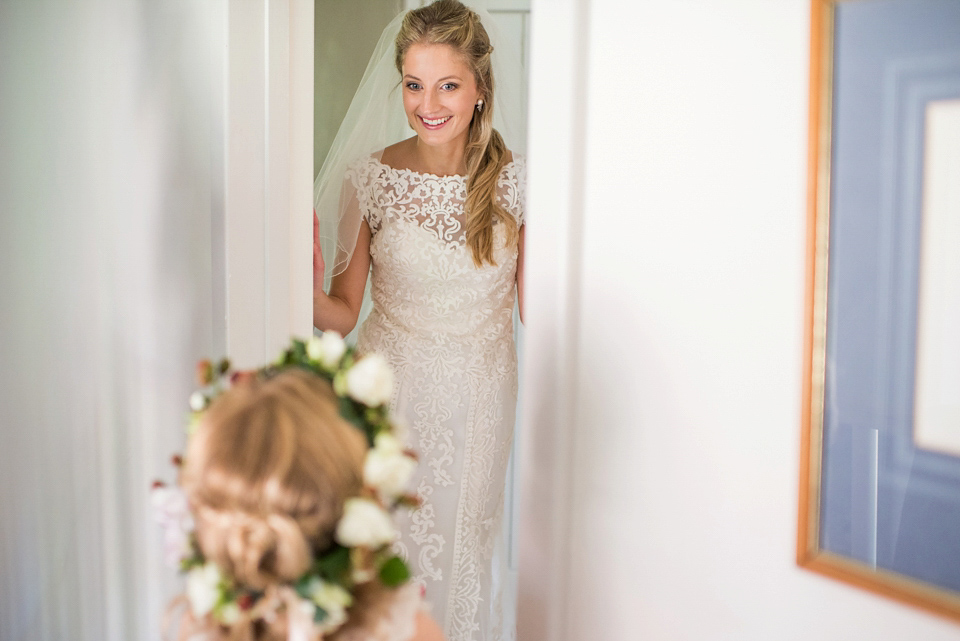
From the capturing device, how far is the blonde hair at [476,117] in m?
1.79

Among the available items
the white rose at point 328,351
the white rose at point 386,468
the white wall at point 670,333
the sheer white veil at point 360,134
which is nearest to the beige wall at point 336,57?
the sheer white veil at point 360,134

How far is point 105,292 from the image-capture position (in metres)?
1.21

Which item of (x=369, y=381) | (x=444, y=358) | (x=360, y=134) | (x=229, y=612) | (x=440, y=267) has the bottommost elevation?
(x=229, y=612)

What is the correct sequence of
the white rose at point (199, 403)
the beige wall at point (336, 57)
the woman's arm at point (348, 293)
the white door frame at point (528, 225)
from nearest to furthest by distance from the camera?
the white rose at point (199, 403) → the white door frame at point (528, 225) → the woman's arm at point (348, 293) → the beige wall at point (336, 57)

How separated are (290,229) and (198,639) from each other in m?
0.75

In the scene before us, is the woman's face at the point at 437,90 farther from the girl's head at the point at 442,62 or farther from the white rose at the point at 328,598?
the white rose at the point at 328,598

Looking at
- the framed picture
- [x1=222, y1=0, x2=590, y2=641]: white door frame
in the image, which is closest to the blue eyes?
[x1=222, y1=0, x2=590, y2=641]: white door frame

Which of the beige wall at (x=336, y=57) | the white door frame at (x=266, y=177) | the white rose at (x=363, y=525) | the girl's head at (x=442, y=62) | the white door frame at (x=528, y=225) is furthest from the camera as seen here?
the beige wall at (x=336, y=57)

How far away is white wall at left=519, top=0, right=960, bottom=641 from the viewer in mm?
867

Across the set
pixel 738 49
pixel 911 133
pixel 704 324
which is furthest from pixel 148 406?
pixel 911 133

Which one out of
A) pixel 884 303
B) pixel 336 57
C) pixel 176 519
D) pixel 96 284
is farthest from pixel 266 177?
pixel 336 57

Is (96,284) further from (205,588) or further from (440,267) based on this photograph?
(440,267)

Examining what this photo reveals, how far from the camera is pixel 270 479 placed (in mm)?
695

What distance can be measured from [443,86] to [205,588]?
141 cm
